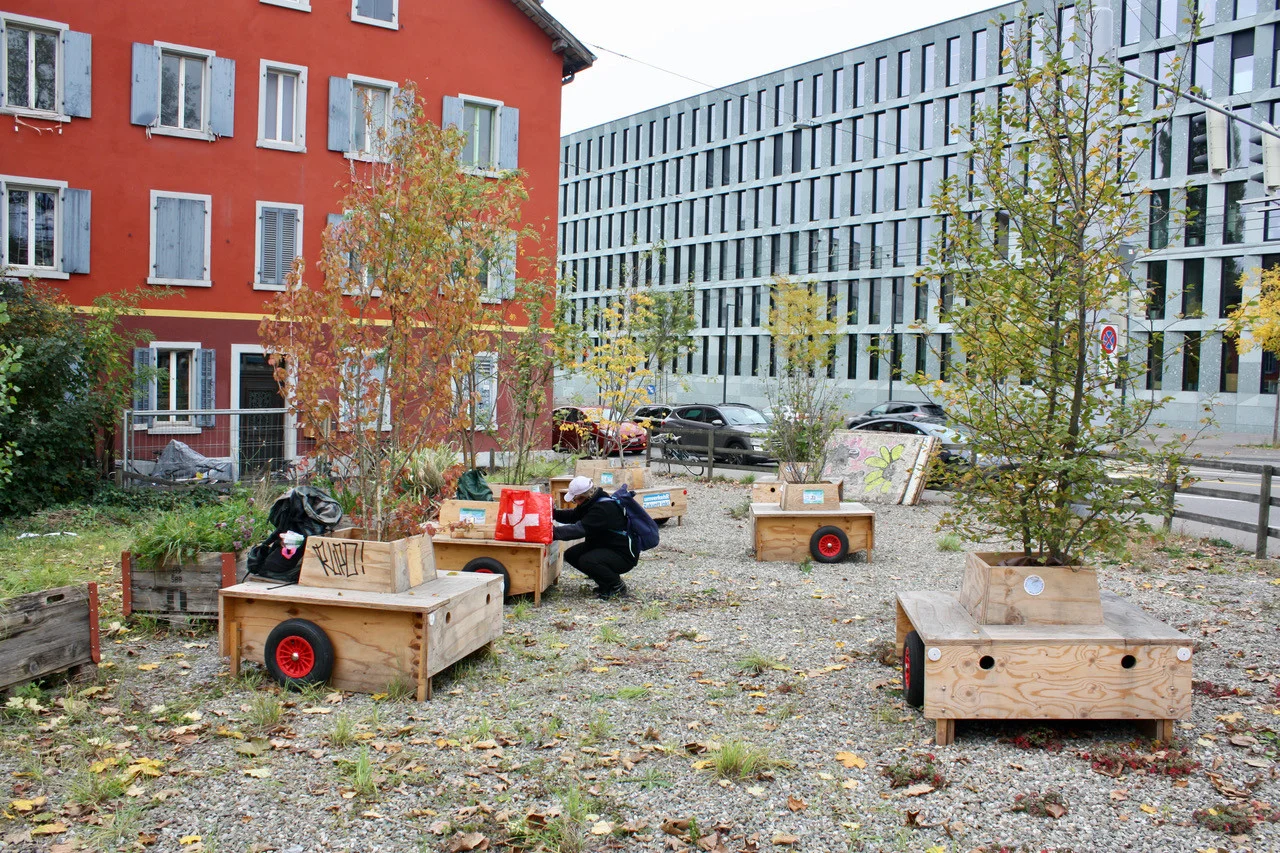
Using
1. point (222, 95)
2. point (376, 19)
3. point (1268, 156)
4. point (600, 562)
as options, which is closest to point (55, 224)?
point (222, 95)

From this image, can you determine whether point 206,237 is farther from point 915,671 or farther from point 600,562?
point 915,671

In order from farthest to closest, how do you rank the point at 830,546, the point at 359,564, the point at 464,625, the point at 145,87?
the point at 145,87
the point at 830,546
the point at 464,625
the point at 359,564

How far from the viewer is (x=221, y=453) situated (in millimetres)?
16484

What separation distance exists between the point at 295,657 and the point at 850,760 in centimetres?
321

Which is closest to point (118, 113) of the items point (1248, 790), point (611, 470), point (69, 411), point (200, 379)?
point (200, 379)

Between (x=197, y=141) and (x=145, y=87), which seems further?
(x=197, y=141)

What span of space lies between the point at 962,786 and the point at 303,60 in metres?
21.2

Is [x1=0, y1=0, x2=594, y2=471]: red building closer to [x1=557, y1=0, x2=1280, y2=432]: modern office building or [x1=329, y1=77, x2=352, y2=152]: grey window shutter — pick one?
[x1=329, y1=77, x2=352, y2=152]: grey window shutter

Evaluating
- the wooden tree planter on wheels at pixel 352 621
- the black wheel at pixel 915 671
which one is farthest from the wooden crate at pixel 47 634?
the black wheel at pixel 915 671

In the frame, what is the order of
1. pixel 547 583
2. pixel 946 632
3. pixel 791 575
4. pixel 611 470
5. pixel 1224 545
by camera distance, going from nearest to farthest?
1. pixel 946 632
2. pixel 547 583
3. pixel 791 575
4. pixel 1224 545
5. pixel 611 470

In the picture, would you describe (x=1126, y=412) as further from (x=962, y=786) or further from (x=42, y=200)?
(x=42, y=200)

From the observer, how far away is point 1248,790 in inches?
186

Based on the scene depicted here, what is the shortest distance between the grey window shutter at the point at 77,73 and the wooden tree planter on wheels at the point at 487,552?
616 inches

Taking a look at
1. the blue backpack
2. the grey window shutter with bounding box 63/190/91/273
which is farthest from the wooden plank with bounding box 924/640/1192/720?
the grey window shutter with bounding box 63/190/91/273
